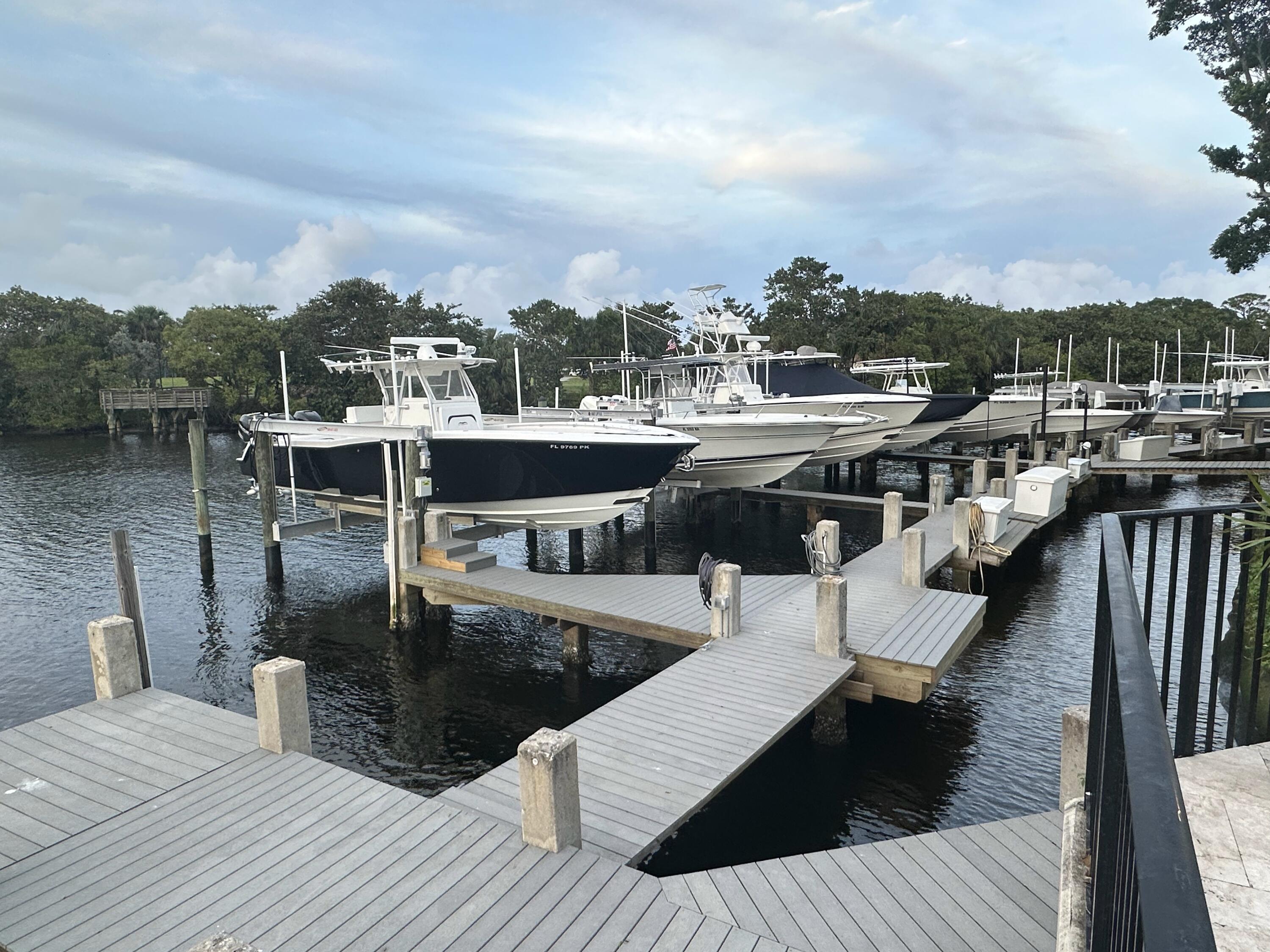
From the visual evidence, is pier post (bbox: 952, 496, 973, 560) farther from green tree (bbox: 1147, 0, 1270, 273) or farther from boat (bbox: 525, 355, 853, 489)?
green tree (bbox: 1147, 0, 1270, 273)

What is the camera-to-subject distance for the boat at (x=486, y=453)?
653 inches

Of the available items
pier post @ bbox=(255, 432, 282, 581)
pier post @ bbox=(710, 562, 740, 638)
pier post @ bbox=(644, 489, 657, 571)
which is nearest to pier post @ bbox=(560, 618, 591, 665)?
pier post @ bbox=(710, 562, 740, 638)

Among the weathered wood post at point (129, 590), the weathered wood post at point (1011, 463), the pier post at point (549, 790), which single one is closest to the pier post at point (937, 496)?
the weathered wood post at point (1011, 463)

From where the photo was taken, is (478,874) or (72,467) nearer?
(478,874)

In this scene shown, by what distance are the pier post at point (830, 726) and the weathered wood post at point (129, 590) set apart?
7905 mm

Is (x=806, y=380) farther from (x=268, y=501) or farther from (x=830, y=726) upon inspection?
(x=830, y=726)

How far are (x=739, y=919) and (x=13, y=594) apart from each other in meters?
19.3

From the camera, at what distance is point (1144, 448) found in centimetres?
3023

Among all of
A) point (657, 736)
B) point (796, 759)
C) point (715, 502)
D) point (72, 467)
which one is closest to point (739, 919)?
point (657, 736)

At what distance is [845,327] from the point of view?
182 ft

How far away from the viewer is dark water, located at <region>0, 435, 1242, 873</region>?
30.5ft

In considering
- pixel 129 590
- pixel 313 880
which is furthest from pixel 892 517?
pixel 313 880

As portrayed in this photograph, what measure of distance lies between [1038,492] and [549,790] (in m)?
17.3

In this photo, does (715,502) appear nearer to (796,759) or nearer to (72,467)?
(796,759)
